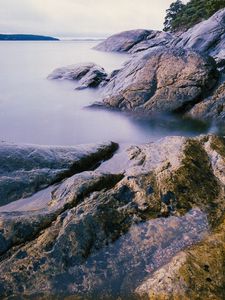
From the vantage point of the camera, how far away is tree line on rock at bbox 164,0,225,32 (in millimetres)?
67812

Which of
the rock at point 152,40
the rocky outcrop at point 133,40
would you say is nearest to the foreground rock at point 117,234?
the rock at point 152,40

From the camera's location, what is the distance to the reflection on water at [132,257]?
211 inches

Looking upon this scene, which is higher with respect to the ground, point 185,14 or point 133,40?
point 185,14

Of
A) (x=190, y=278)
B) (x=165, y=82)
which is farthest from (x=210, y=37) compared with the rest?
(x=190, y=278)

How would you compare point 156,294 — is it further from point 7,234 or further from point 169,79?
point 169,79

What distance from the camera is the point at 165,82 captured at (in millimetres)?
16516

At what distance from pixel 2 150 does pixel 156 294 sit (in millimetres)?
5191

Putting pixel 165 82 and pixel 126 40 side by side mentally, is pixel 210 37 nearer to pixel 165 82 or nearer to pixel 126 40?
pixel 165 82

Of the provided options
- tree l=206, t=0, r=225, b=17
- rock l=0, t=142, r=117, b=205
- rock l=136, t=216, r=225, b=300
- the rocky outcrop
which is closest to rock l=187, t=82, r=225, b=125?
rock l=0, t=142, r=117, b=205

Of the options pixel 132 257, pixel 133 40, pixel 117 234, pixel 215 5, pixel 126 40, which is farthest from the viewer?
pixel 126 40

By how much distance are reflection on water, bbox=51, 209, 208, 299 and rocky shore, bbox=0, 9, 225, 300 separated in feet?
0.05

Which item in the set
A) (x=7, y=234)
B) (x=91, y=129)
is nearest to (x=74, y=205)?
(x=7, y=234)

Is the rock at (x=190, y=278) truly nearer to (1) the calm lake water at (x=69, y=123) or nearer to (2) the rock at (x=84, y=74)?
(1) the calm lake water at (x=69, y=123)

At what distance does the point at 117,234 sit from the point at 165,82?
11406 mm
